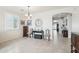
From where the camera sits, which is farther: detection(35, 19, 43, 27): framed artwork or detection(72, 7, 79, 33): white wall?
detection(35, 19, 43, 27): framed artwork

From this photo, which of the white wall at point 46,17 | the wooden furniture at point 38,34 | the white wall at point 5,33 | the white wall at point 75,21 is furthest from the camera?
the wooden furniture at point 38,34

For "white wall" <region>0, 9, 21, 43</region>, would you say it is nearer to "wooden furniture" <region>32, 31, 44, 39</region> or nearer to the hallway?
the hallway

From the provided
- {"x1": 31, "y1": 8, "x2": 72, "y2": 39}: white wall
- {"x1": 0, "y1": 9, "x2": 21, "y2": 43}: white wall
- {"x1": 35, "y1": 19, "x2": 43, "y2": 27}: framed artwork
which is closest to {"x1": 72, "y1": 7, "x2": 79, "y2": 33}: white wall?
{"x1": 31, "y1": 8, "x2": 72, "y2": 39}: white wall

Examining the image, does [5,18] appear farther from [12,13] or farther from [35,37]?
[35,37]

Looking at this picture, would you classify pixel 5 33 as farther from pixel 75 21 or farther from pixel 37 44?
pixel 75 21

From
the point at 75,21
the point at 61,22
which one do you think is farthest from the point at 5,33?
the point at 75,21

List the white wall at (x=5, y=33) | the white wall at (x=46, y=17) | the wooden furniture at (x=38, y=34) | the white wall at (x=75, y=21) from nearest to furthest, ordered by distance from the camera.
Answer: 1. the white wall at (x=75, y=21)
2. the white wall at (x=5, y=33)
3. the white wall at (x=46, y=17)
4. the wooden furniture at (x=38, y=34)

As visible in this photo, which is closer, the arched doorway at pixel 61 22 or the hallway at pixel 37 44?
the arched doorway at pixel 61 22

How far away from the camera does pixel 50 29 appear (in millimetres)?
3002

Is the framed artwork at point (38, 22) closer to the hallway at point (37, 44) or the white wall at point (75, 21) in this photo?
the hallway at point (37, 44)

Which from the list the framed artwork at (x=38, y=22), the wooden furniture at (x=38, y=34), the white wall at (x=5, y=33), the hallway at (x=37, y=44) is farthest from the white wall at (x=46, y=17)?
the white wall at (x=5, y=33)

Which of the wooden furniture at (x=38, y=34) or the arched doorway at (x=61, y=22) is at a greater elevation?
the arched doorway at (x=61, y=22)
